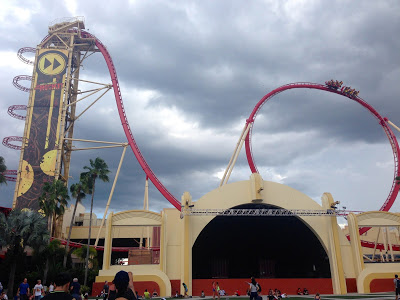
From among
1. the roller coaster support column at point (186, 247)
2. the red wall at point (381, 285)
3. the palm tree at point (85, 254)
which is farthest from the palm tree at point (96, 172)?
the red wall at point (381, 285)

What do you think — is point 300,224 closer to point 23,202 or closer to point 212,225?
point 212,225

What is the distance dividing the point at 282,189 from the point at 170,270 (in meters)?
12.9

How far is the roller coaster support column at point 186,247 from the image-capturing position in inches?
1136

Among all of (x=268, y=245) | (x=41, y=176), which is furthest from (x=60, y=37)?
(x=268, y=245)

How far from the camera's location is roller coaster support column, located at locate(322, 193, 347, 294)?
30156mm

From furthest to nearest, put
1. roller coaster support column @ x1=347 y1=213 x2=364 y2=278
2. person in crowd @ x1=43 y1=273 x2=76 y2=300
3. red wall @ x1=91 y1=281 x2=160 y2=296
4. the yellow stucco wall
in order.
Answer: roller coaster support column @ x1=347 y1=213 x2=364 y2=278 → the yellow stucco wall → red wall @ x1=91 y1=281 x2=160 y2=296 → person in crowd @ x1=43 y1=273 x2=76 y2=300

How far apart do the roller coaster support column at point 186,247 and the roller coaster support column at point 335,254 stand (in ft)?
42.5

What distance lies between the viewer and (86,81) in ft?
145

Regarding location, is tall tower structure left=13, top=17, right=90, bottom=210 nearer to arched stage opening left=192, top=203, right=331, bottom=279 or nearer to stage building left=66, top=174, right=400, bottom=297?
stage building left=66, top=174, right=400, bottom=297

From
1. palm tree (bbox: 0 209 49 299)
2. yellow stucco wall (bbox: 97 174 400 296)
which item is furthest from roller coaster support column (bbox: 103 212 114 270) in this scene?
palm tree (bbox: 0 209 49 299)

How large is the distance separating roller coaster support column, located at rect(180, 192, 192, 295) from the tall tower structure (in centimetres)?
2023

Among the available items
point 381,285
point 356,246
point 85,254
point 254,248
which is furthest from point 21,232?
point 381,285

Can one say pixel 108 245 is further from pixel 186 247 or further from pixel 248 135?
pixel 248 135

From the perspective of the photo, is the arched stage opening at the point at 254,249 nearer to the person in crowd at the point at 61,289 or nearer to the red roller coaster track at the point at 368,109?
the red roller coaster track at the point at 368,109
